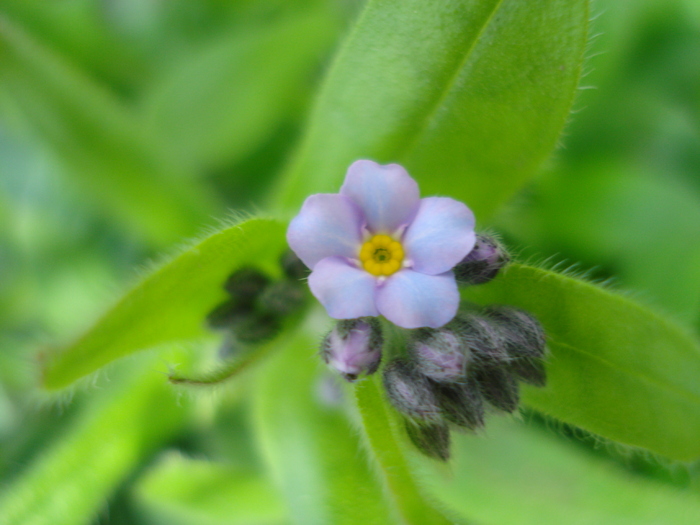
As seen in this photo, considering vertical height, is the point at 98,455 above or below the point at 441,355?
above

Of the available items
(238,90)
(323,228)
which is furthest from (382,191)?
(238,90)

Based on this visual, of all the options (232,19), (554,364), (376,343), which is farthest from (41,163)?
(554,364)

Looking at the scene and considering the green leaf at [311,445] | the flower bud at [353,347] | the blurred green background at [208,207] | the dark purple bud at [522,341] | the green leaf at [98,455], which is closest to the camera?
the flower bud at [353,347]

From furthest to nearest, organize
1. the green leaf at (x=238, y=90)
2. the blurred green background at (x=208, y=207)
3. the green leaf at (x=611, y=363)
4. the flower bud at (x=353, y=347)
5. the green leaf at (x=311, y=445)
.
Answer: the green leaf at (x=238, y=90), the blurred green background at (x=208, y=207), the green leaf at (x=311, y=445), the green leaf at (x=611, y=363), the flower bud at (x=353, y=347)

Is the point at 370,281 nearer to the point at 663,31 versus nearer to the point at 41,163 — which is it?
the point at 663,31

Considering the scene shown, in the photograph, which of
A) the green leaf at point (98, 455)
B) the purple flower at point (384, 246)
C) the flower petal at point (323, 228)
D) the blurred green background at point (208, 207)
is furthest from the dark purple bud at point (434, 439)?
the green leaf at point (98, 455)

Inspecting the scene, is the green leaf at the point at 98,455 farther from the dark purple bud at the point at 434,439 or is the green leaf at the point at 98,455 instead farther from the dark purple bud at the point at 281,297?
the dark purple bud at the point at 434,439

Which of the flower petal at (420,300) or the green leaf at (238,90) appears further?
the green leaf at (238,90)

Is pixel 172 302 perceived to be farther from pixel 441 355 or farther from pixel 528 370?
pixel 528 370
